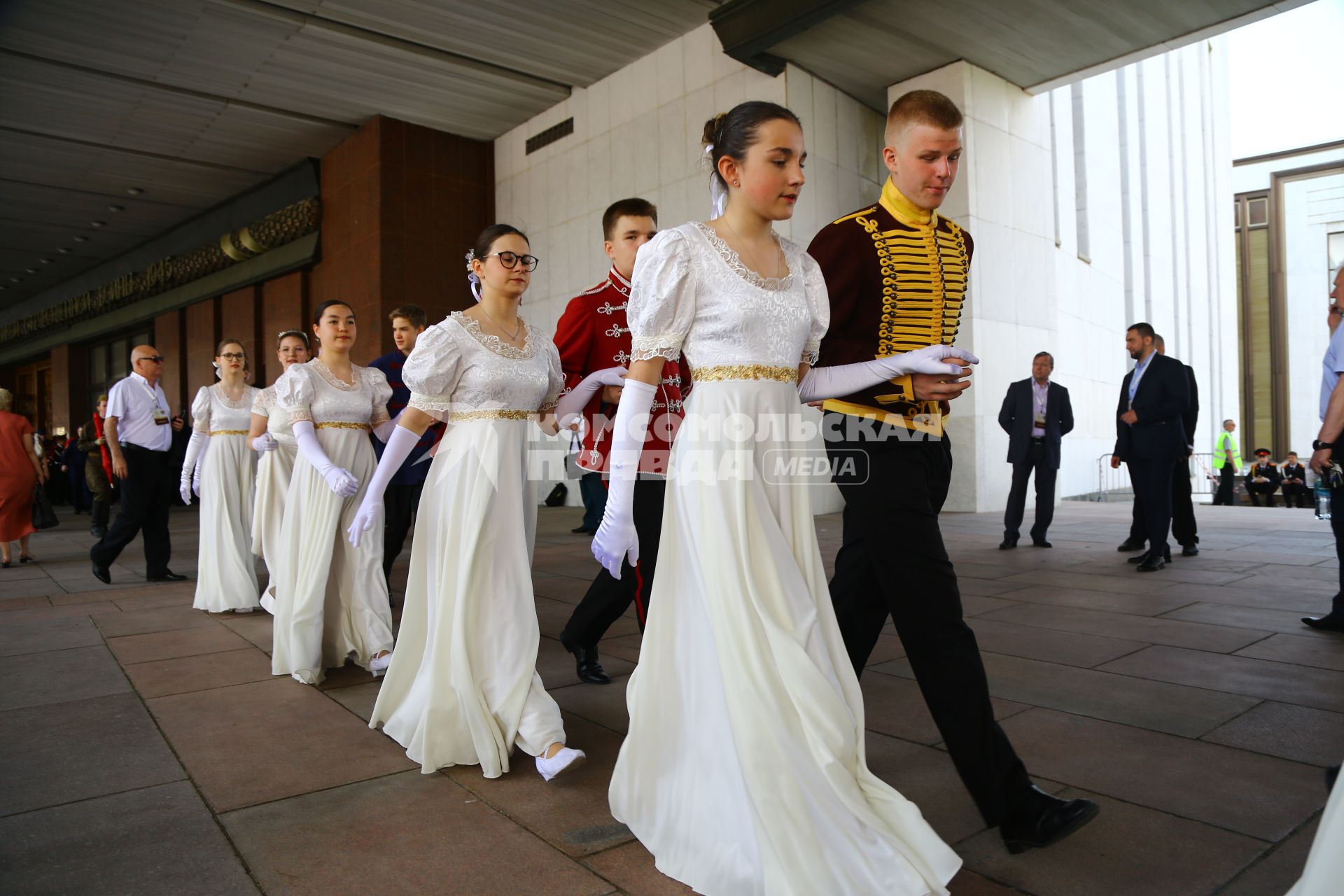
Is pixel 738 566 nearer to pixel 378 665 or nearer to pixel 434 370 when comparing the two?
pixel 434 370

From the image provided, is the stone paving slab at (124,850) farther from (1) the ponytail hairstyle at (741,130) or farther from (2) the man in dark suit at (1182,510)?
(2) the man in dark suit at (1182,510)

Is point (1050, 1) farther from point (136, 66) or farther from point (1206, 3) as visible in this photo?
point (136, 66)

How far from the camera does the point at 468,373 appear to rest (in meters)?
3.05

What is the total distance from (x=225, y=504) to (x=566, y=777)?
443 cm

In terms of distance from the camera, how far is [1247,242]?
32062mm

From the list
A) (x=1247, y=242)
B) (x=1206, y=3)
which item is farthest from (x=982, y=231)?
(x=1247, y=242)

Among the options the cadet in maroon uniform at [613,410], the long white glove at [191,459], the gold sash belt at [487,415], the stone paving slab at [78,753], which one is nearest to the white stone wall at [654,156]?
the long white glove at [191,459]

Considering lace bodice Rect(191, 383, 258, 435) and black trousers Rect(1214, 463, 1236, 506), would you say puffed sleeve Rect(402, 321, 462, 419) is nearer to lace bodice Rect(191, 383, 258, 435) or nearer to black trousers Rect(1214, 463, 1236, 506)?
lace bodice Rect(191, 383, 258, 435)

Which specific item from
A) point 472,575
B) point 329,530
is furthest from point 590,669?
point 329,530

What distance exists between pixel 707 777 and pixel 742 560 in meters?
0.49

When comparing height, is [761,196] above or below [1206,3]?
below

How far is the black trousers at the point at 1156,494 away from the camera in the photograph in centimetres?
659

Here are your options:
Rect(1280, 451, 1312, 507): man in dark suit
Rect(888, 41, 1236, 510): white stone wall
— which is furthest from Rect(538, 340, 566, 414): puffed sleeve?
Rect(1280, 451, 1312, 507): man in dark suit

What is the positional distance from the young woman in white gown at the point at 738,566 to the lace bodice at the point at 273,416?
12.4 ft
